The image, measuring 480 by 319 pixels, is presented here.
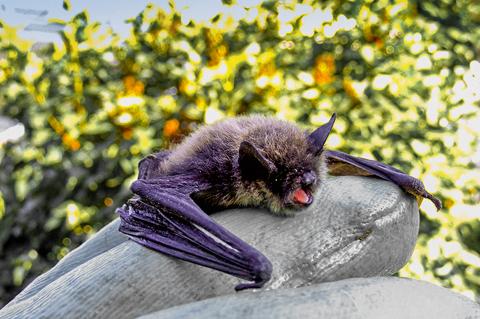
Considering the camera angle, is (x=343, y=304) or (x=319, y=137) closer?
(x=343, y=304)

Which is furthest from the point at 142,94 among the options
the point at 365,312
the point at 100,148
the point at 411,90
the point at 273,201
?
the point at 365,312

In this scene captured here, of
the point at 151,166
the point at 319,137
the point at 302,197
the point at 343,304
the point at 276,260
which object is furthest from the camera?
the point at 151,166

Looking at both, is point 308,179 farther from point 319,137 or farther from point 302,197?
point 319,137

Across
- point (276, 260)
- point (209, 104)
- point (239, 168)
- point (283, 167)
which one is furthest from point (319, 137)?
point (209, 104)

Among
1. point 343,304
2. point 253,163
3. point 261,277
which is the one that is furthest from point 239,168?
point 343,304

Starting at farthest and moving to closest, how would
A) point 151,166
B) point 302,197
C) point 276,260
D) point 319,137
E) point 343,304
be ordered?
point 151,166
point 319,137
point 302,197
point 276,260
point 343,304

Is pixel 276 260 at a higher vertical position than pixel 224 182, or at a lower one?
lower

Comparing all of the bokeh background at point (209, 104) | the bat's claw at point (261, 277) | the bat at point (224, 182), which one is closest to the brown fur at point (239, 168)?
the bat at point (224, 182)

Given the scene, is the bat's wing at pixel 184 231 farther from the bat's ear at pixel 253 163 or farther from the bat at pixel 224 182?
the bat's ear at pixel 253 163
